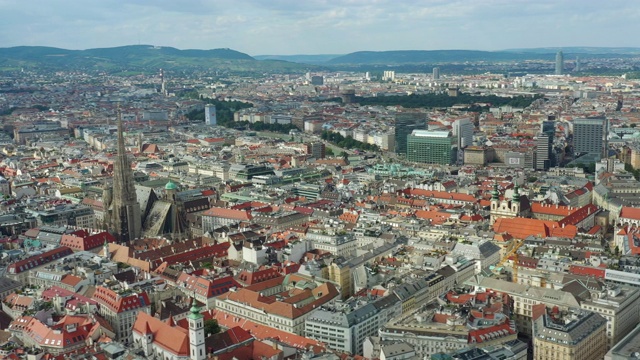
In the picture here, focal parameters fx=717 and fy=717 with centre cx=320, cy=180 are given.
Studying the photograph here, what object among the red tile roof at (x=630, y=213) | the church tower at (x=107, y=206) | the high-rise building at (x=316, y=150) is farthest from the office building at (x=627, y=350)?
the high-rise building at (x=316, y=150)

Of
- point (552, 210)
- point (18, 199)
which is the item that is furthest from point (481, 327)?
point (18, 199)

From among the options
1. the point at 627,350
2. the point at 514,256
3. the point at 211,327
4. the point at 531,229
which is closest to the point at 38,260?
the point at 211,327

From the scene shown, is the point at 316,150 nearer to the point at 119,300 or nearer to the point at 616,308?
the point at 119,300

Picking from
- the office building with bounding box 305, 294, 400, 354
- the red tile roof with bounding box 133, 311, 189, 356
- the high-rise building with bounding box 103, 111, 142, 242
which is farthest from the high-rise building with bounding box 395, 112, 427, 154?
the red tile roof with bounding box 133, 311, 189, 356

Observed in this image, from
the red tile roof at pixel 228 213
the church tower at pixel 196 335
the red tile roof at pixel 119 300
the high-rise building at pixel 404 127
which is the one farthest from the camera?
the high-rise building at pixel 404 127

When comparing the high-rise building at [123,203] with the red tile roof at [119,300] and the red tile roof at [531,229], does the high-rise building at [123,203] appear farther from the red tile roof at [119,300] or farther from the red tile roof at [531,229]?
the red tile roof at [531,229]

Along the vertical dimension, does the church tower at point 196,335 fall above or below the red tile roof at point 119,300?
above

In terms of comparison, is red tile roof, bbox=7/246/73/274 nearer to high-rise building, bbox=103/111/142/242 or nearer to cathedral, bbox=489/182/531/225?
high-rise building, bbox=103/111/142/242

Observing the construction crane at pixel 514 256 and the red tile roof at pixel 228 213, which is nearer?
the construction crane at pixel 514 256

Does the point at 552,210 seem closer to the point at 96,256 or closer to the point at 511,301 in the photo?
the point at 511,301
